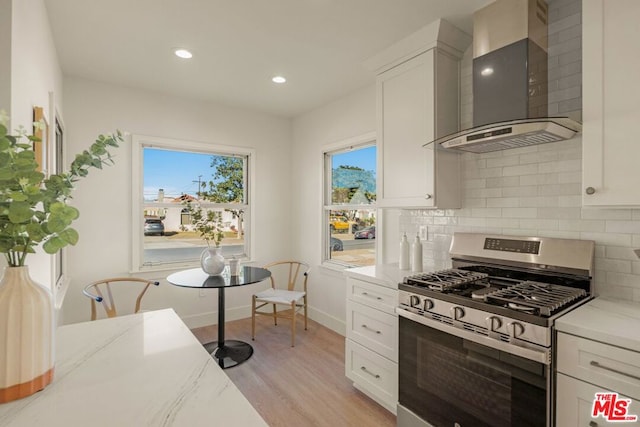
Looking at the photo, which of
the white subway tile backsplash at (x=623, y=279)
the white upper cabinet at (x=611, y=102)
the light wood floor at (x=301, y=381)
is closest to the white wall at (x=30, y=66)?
the light wood floor at (x=301, y=381)

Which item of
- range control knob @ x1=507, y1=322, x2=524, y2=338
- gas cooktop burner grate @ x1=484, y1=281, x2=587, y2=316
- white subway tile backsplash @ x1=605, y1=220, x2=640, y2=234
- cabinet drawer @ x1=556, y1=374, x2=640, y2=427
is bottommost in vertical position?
cabinet drawer @ x1=556, y1=374, x2=640, y2=427

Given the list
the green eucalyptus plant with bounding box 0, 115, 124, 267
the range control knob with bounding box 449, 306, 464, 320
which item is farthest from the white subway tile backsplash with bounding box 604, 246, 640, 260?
the green eucalyptus plant with bounding box 0, 115, 124, 267

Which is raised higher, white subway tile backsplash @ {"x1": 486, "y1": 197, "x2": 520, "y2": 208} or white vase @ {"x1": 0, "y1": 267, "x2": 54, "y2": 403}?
white subway tile backsplash @ {"x1": 486, "y1": 197, "x2": 520, "y2": 208}

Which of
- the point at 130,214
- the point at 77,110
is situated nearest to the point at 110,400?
the point at 130,214

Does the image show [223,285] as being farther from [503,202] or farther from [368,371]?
[503,202]

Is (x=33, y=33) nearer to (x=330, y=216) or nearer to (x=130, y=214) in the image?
(x=130, y=214)

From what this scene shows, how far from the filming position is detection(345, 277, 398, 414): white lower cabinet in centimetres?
224

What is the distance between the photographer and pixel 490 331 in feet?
5.21

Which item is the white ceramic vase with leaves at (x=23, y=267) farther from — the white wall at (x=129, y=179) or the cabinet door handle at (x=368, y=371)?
the white wall at (x=129, y=179)

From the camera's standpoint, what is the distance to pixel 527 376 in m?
1.48

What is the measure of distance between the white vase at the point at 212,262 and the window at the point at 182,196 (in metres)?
0.60

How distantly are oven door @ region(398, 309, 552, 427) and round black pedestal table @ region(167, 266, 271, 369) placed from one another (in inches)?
Answer: 63.0

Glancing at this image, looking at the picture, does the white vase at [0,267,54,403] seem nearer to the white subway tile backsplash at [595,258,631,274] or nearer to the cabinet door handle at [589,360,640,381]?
the cabinet door handle at [589,360,640,381]

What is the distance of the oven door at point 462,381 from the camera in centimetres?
148
